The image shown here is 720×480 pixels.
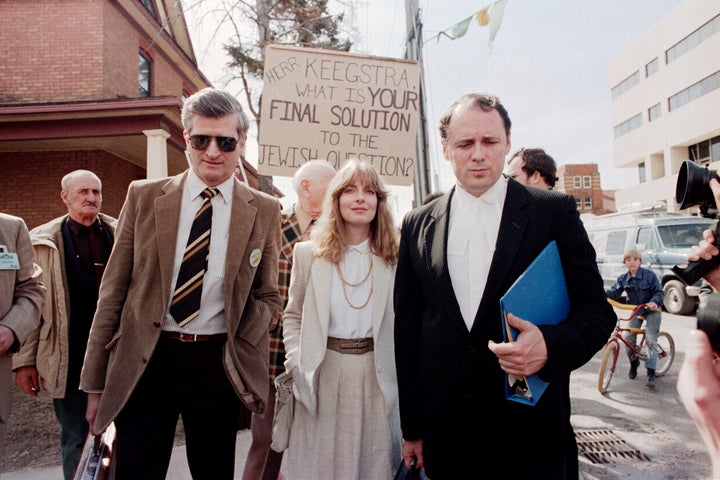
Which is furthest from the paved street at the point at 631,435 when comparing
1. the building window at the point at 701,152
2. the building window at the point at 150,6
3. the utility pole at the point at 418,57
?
the building window at the point at 701,152

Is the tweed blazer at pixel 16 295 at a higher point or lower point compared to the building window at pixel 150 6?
lower

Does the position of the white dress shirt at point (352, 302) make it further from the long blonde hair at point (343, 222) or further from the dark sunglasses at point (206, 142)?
the dark sunglasses at point (206, 142)

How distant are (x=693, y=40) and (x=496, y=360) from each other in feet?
119

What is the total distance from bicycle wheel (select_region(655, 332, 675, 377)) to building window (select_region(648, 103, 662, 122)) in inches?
1310

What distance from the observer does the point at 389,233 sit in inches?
102

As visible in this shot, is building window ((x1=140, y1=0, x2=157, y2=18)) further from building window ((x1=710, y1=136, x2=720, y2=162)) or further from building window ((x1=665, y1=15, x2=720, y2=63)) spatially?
building window ((x1=710, y1=136, x2=720, y2=162))

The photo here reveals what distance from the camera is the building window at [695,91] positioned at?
89.6ft

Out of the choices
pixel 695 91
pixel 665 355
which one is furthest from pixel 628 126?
pixel 665 355

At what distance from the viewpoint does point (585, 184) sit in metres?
54.8

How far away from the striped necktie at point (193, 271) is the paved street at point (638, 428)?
3104 millimetres

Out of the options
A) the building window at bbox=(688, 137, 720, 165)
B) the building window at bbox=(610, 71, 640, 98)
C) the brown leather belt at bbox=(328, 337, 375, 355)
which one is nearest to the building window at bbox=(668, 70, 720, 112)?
the building window at bbox=(688, 137, 720, 165)

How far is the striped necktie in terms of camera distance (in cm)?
195

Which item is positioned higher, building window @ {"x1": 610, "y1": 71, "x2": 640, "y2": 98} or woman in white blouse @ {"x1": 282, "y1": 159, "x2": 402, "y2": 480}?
building window @ {"x1": 610, "y1": 71, "x2": 640, "y2": 98}

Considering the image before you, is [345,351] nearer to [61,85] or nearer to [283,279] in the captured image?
[283,279]
